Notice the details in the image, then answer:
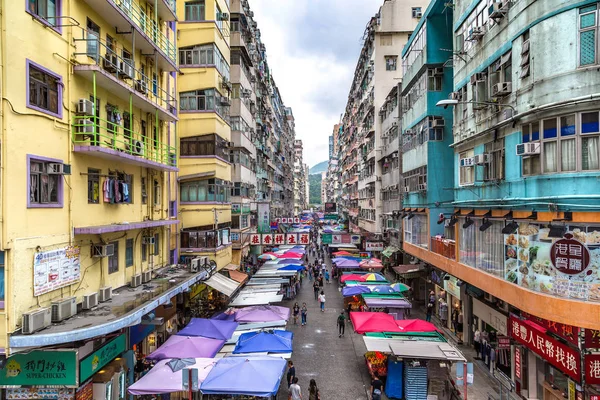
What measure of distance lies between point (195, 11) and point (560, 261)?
24.6 meters

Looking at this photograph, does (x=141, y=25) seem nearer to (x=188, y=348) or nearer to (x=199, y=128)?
(x=199, y=128)

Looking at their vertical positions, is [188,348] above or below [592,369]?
below

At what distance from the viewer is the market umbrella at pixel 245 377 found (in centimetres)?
1243

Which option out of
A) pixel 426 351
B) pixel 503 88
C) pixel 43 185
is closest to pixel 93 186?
pixel 43 185

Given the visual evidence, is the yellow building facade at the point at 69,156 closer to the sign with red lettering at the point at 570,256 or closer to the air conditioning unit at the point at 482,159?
the air conditioning unit at the point at 482,159

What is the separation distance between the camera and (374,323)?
19.3 metres

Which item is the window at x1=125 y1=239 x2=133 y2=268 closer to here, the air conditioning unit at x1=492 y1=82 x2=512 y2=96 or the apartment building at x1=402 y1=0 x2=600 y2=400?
the apartment building at x1=402 y1=0 x2=600 y2=400

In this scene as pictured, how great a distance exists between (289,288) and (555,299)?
79.6 ft

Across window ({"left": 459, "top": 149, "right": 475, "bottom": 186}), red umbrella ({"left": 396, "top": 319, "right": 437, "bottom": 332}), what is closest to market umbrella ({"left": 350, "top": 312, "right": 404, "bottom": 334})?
red umbrella ({"left": 396, "top": 319, "right": 437, "bottom": 332})

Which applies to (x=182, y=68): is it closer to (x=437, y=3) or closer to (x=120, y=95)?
(x=120, y=95)

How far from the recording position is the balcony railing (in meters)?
21.6

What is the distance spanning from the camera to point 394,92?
126ft

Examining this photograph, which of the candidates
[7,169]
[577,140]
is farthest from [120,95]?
[577,140]

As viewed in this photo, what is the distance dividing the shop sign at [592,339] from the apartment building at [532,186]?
24 mm
